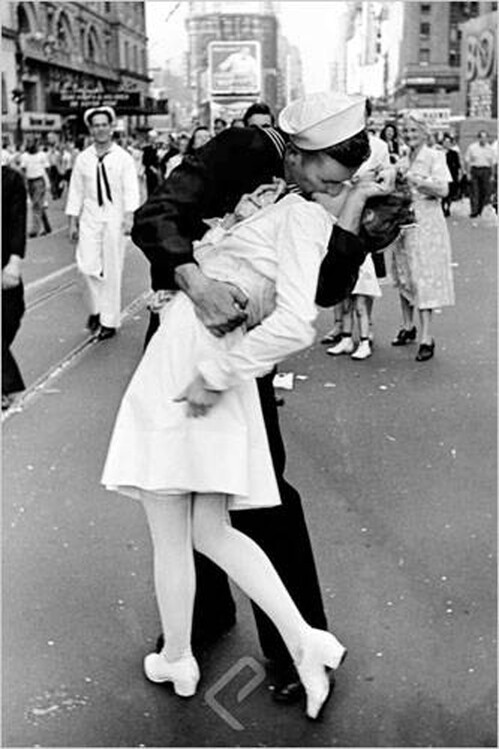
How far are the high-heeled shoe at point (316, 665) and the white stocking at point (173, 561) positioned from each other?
35 cm

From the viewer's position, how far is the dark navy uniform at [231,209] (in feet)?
9.88

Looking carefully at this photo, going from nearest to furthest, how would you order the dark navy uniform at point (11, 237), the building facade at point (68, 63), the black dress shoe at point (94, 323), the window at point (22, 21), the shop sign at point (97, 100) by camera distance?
1. the dark navy uniform at point (11, 237)
2. the black dress shoe at point (94, 323)
3. the building facade at point (68, 63)
4. the shop sign at point (97, 100)
5. the window at point (22, 21)

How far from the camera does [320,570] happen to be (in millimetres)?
4266

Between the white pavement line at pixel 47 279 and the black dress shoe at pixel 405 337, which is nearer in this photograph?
the black dress shoe at pixel 405 337

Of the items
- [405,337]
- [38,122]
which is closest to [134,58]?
[38,122]

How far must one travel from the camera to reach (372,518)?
486cm

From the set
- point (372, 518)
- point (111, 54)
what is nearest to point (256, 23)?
point (111, 54)

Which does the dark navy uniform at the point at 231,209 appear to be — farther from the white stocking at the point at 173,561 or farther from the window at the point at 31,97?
the window at the point at 31,97

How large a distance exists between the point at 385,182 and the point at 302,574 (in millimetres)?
1209

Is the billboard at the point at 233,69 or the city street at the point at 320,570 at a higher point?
the billboard at the point at 233,69

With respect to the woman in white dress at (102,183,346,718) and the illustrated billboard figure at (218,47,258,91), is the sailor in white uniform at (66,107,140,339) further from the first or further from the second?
the illustrated billboard figure at (218,47,258,91)

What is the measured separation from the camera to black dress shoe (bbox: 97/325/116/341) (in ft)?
29.9

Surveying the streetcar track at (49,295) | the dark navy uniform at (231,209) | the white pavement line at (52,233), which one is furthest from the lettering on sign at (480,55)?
the dark navy uniform at (231,209)

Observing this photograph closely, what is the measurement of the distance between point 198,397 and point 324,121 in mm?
786
